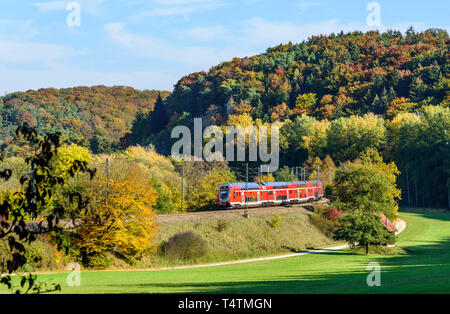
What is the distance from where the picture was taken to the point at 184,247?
47406mm

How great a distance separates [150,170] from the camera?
8281 centimetres

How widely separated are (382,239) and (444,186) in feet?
160

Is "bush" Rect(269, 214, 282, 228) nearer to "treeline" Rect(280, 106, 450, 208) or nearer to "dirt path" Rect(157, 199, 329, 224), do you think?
"dirt path" Rect(157, 199, 329, 224)

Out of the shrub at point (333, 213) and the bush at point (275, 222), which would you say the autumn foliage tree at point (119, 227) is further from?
the shrub at point (333, 213)

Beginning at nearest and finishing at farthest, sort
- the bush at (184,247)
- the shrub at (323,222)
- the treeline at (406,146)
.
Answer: the bush at (184,247) < the shrub at (323,222) < the treeline at (406,146)

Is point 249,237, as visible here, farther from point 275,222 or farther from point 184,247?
point 184,247

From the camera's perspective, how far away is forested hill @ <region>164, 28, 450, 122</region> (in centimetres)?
13762

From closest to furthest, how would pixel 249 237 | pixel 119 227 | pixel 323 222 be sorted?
pixel 119 227 < pixel 249 237 < pixel 323 222

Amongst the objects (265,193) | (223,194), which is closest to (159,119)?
(265,193)

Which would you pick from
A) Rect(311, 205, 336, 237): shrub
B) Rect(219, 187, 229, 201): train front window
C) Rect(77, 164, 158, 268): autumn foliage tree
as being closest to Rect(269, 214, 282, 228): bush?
Rect(219, 187, 229, 201): train front window

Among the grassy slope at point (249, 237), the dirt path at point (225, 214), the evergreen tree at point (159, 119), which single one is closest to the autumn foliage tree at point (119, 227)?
the grassy slope at point (249, 237)

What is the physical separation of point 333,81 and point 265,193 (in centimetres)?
9772

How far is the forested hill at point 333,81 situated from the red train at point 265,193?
194 ft

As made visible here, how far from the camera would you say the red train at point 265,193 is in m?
62.6
